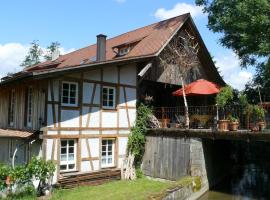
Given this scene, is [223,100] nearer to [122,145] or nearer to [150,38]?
[122,145]

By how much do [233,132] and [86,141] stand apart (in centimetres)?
634

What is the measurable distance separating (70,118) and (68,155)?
5.32 feet

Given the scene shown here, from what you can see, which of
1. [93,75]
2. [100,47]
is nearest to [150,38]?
[100,47]

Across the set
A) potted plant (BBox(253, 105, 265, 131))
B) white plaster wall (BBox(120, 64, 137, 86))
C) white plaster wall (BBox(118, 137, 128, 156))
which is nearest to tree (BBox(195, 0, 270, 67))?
potted plant (BBox(253, 105, 265, 131))

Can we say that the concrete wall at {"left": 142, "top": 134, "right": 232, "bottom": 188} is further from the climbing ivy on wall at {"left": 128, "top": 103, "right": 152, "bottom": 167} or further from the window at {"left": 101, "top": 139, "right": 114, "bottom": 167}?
the window at {"left": 101, "top": 139, "right": 114, "bottom": 167}

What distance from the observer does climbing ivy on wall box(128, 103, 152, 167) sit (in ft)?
57.2

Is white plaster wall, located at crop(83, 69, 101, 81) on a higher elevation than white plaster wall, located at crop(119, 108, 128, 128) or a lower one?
higher

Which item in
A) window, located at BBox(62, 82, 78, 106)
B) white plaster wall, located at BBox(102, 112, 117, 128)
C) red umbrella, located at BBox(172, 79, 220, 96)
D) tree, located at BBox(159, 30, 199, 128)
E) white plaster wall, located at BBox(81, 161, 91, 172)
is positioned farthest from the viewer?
tree, located at BBox(159, 30, 199, 128)

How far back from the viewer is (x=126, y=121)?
17609 millimetres

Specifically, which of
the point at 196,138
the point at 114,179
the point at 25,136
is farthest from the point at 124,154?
the point at 25,136

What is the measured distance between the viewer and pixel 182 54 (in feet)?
65.0

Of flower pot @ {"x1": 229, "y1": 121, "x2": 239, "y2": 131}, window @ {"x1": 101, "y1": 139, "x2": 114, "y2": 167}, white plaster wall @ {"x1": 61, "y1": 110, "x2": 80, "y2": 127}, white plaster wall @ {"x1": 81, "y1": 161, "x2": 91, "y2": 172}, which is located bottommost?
white plaster wall @ {"x1": 81, "y1": 161, "x2": 91, "y2": 172}

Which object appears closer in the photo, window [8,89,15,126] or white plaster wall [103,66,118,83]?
white plaster wall [103,66,118,83]

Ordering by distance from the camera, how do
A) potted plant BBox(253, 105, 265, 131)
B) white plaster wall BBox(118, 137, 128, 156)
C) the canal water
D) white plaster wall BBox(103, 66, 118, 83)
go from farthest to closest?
white plaster wall BBox(118, 137, 128, 156) → white plaster wall BBox(103, 66, 118, 83) → the canal water → potted plant BBox(253, 105, 265, 131)
